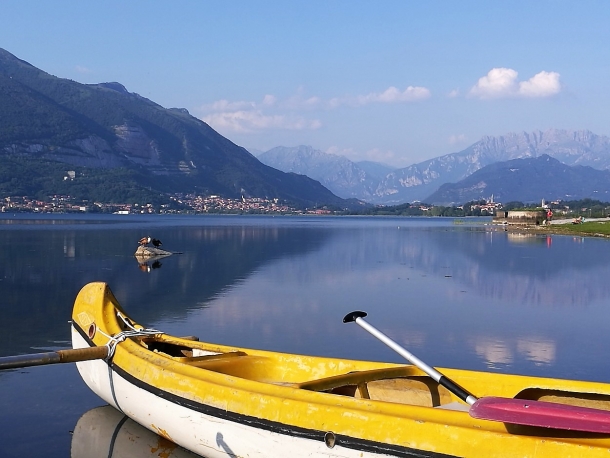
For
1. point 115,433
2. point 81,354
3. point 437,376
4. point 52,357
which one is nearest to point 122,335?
point 81,354

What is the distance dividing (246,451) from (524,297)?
2142 cm

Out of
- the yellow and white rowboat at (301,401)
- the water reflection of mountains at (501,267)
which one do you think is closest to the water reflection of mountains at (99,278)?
the water reflection of mountains at (501,267)

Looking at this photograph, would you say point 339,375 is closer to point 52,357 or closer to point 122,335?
point 122,335

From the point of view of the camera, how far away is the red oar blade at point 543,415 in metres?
5.76

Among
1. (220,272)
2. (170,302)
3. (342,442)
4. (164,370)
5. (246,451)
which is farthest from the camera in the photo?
(220,272)

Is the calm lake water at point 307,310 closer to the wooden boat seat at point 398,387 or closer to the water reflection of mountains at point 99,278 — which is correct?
the water reflection of mountains at point 99,278

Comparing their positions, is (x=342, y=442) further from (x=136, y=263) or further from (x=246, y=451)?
(x=136, y=263)

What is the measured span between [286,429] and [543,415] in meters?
2.60

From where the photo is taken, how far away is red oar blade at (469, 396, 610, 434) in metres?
5.76

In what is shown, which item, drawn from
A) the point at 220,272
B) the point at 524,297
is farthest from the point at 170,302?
the point at 524,297

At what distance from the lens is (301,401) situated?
7.15 metres

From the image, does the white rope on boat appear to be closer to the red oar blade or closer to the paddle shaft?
the paddle shaft

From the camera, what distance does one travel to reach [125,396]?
995 cm

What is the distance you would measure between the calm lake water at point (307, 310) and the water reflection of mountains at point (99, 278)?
3.1 inches
